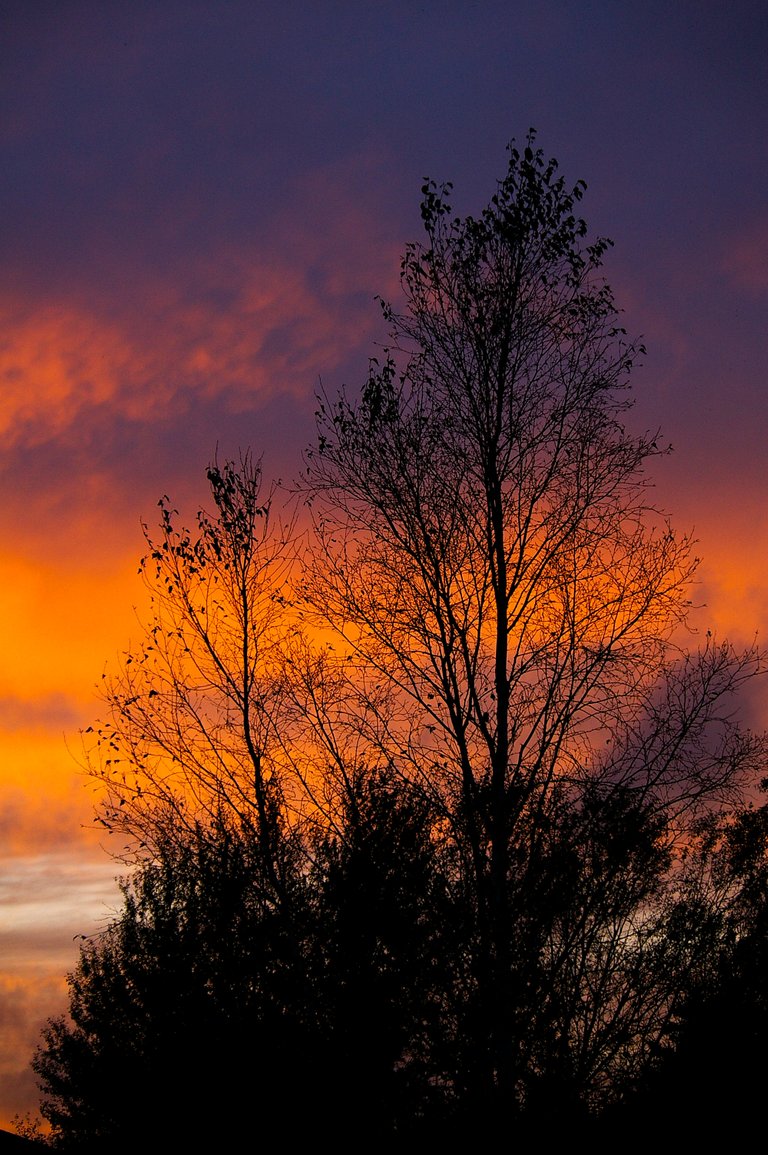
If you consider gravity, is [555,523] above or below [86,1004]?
above

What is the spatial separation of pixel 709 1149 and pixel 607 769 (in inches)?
561

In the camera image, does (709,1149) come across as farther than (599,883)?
Yes

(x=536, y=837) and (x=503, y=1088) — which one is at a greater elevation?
(x=536, y=837)

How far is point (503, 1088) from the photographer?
1327 centimetres

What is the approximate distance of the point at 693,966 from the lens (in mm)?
14445

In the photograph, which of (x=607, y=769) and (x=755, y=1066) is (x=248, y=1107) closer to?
(x=607, y=769)

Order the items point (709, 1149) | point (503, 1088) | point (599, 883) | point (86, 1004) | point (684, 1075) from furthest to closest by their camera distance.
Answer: point (86, 1004) < point (709, 1149) < point (684, 1075) < point (599, 883) < point (503, 1088)

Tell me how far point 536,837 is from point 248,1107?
9.75 m

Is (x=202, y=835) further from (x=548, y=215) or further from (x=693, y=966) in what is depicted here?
(x=548, y=215)

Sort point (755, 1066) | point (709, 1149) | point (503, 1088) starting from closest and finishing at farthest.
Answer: point (503, 1088), point (709, 1149), point (755, 1066)

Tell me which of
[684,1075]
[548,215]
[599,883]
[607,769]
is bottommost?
[684,1075]

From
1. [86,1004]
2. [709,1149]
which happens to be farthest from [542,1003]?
[86,1004]

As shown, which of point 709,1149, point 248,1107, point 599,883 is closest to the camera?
point 599,883

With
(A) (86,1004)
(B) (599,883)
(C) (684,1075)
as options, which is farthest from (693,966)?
(A) (86,1004)
